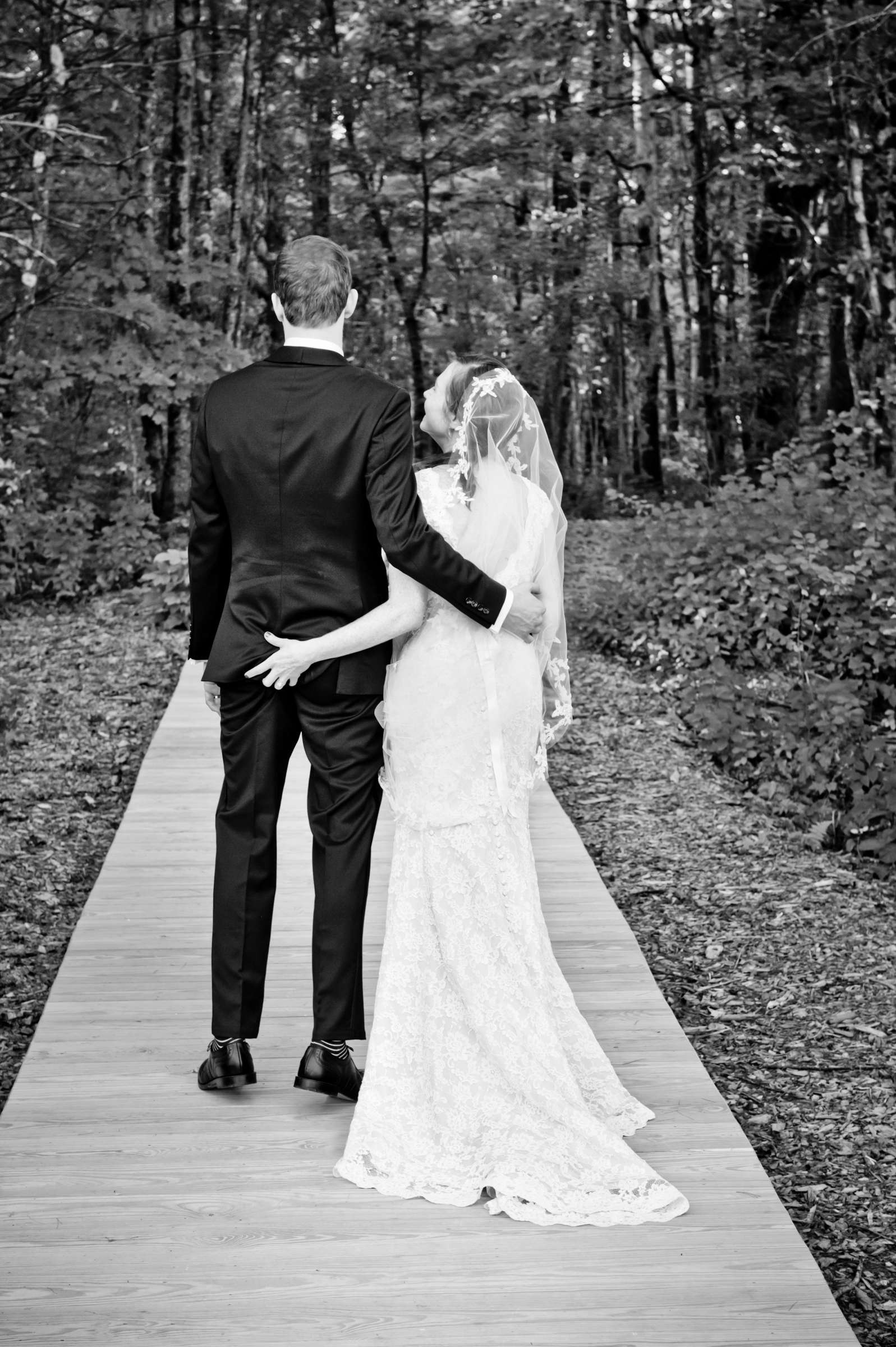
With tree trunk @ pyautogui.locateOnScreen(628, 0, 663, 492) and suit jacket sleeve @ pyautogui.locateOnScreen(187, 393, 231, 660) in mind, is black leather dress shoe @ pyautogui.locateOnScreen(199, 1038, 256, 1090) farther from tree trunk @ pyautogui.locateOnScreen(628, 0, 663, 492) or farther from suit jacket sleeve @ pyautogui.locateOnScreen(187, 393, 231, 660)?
tree trunk @ pyautogui.locateOnScreen(628, 0, 663, 492)

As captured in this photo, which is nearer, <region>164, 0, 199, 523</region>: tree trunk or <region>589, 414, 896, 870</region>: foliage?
<region>589, 414, 896, 870</region>: foliage

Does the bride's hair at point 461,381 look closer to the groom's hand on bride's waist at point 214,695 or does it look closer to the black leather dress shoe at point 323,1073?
the groom's hand on bride's waist at point 214,695

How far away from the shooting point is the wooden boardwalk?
2.51 meters

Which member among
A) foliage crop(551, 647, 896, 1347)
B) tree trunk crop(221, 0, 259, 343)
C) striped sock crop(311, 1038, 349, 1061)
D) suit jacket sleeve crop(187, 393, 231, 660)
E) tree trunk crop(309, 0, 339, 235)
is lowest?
foliage crop(551, 647, 896, 1347)

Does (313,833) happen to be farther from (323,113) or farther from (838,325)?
(323,113)

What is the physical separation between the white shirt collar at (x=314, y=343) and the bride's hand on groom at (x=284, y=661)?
72 cm

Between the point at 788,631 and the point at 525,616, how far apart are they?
20.4 ft

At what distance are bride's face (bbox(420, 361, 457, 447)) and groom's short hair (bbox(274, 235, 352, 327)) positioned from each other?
31 cm

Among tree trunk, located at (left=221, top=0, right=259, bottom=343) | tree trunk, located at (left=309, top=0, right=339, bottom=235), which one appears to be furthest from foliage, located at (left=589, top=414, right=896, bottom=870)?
tree trunk, located at (left=309, top=0, right=339, bottom=235)

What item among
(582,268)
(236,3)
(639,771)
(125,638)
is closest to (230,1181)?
(639,771)

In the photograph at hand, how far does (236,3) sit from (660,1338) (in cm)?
1873

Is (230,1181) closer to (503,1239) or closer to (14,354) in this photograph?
(503,1239)

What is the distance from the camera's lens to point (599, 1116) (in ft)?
10.7

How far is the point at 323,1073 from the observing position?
3357 millimetres
